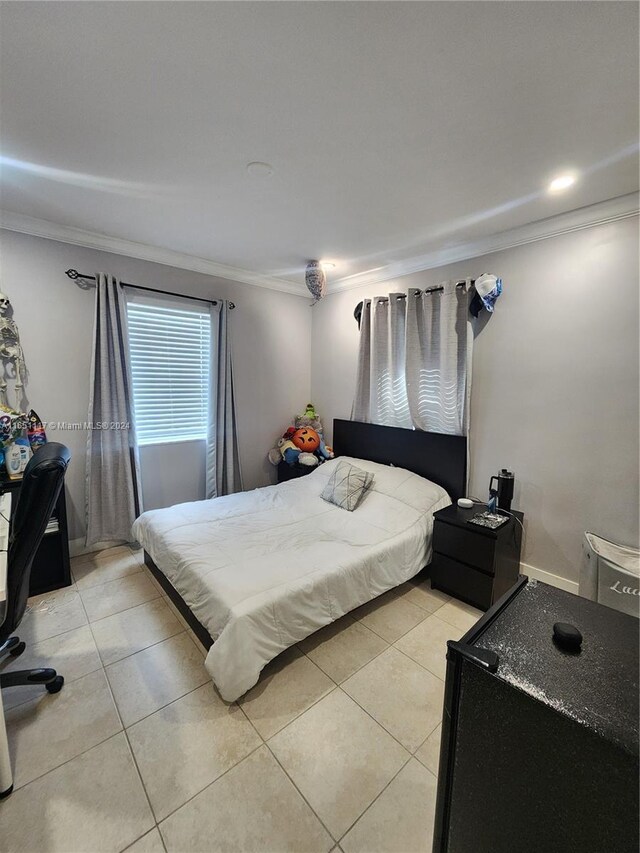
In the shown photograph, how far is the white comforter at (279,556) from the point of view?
1.66 m

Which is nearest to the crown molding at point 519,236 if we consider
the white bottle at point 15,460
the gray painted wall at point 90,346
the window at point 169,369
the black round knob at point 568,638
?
the gray painted wall at point 90,346

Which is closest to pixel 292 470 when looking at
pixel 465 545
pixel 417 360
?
pixel 417 360

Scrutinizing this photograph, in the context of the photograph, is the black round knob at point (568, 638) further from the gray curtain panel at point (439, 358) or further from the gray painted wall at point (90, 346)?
the gray painted wall at point (90, 346)

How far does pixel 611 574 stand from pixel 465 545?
2.53ft

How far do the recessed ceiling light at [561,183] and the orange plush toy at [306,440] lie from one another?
2723mm

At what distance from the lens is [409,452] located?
10.4 feet

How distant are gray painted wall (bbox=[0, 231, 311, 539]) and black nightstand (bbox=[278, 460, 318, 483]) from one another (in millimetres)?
212

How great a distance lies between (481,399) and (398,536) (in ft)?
4.19

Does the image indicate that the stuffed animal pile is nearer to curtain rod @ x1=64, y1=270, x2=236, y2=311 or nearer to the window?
the window

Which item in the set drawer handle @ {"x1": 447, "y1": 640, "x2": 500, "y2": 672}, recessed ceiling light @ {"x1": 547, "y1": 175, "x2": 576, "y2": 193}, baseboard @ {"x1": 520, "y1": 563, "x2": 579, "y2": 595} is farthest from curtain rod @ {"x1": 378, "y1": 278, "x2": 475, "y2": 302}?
drawer handle @ {"x1": 447, "y1": 640, "x2": 500, "y2": 672}

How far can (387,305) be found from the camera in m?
3.28

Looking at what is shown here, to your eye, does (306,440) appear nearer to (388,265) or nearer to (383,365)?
(383,365)

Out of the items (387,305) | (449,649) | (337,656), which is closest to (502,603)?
(449,649)

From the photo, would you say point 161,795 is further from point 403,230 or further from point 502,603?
Result: point 403,230
